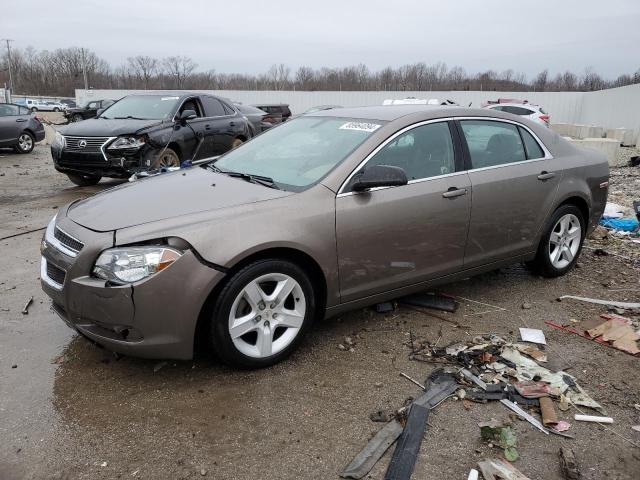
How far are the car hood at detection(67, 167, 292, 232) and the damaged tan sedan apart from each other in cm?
1

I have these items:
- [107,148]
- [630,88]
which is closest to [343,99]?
[630,88]

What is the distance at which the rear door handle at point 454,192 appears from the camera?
3.89m

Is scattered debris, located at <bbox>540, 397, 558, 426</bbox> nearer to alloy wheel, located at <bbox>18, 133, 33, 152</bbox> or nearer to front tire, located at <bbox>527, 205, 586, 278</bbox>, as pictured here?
front tire, located at <bbox>527, 205, 586, 278</bbox>

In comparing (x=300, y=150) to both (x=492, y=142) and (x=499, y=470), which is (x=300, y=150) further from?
(x=499, y=470)

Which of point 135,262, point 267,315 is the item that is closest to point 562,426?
point 267,315

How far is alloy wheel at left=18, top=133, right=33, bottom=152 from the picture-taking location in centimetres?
1518

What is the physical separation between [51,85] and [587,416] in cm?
10964

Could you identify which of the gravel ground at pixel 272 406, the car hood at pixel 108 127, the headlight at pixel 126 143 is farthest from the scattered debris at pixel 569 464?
the car hood at pixel 108 127

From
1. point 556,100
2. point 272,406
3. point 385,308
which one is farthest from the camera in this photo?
point 556,100

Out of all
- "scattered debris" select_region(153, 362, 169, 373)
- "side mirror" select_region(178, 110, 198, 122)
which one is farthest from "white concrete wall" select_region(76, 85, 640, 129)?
"scattered debris" select_region(153, 362, 169, 373)

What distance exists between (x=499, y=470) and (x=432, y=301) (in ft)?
6.60

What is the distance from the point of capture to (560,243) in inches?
195

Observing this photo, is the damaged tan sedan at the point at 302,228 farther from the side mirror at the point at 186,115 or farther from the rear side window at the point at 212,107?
the rear side window at the point at 212,107

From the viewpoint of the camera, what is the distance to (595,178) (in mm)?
5059
